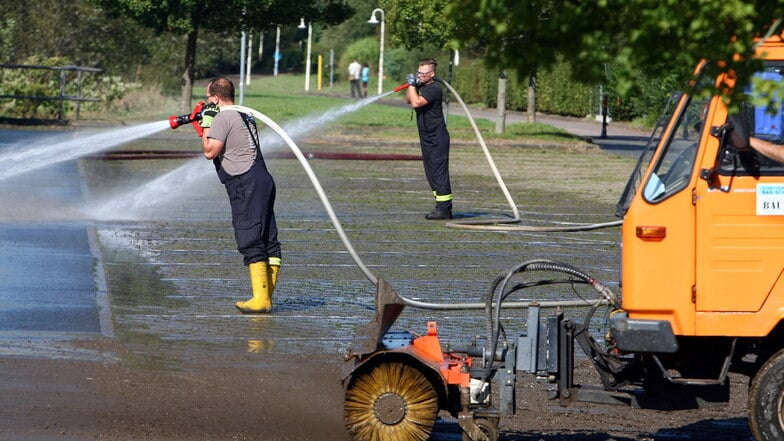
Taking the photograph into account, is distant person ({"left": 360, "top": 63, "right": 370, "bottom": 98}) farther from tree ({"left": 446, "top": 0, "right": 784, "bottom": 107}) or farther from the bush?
tree ({"left": 446, "top": 0, "right": 784, "bottom": 107})

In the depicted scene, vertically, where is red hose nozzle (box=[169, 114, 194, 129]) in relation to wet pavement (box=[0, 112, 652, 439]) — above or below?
above

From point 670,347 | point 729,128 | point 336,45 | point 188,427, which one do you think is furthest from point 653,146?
point 336,45

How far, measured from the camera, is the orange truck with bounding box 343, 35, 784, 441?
610 centimetres

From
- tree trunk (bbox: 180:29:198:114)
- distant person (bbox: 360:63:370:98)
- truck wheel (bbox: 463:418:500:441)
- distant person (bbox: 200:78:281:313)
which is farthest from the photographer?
distant person (bbox: 360:63:370:98)

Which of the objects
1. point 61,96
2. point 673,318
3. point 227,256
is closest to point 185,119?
point 227,256

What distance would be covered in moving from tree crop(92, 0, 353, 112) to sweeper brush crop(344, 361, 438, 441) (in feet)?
88.2

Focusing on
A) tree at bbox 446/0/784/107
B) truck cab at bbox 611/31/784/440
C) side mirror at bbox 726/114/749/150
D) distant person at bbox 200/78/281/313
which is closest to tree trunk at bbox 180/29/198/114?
distant person at bbox 200/78/281/313

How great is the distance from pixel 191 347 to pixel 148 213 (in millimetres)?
7640

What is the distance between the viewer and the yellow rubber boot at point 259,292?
9898mm

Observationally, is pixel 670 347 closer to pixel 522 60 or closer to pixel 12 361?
pixel 522 60

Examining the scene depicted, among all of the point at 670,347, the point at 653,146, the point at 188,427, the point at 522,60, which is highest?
the point at 522,60

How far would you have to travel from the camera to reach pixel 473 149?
2786 centimetres

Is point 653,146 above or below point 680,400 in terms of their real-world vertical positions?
above

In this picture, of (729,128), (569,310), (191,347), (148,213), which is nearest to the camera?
(729,128)
